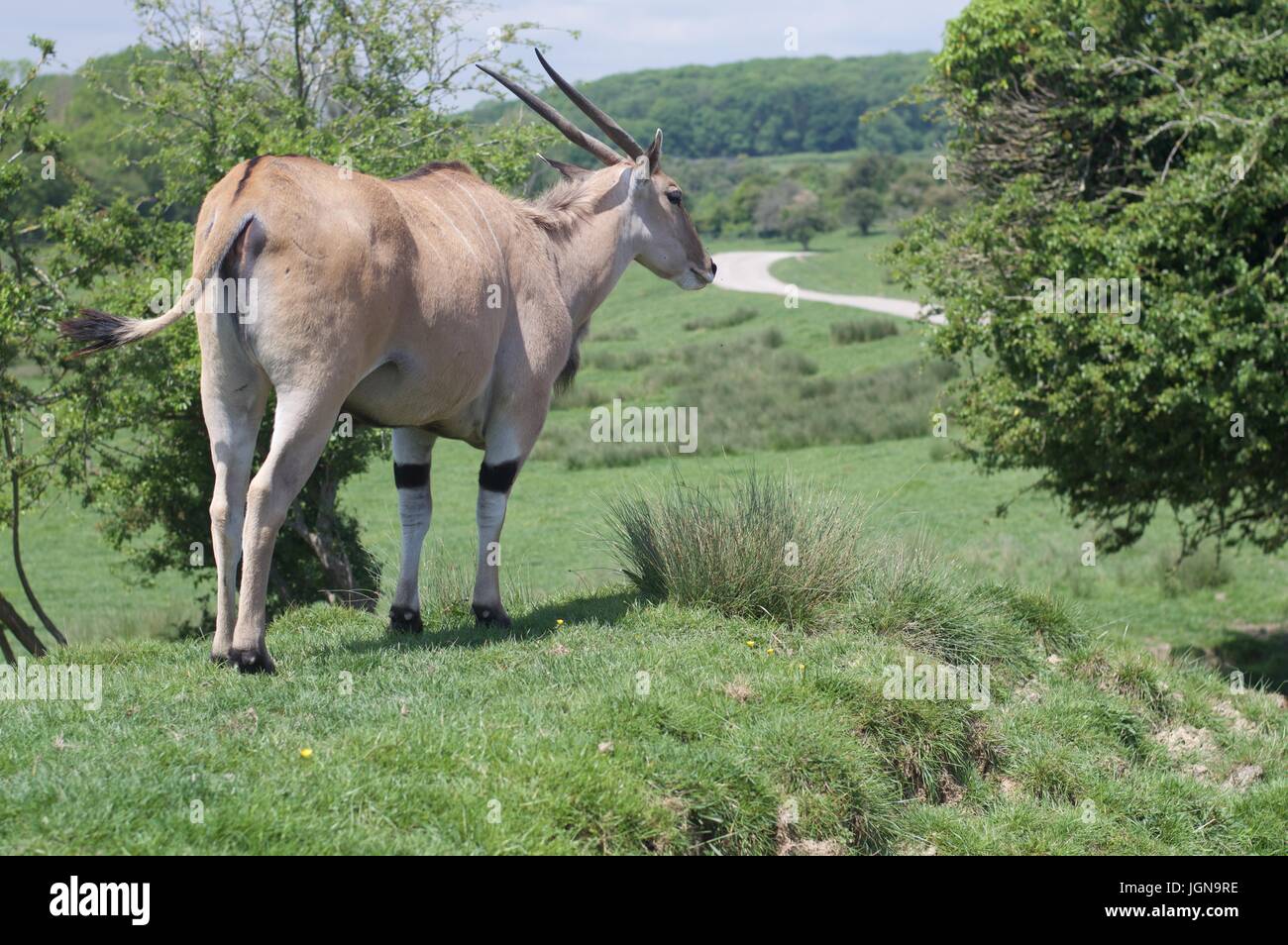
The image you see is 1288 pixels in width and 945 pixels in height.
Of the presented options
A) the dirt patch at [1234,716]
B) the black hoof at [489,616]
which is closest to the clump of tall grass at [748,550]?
the black hoof at [489,616]

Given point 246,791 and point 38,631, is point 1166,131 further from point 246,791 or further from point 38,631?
point 38,631

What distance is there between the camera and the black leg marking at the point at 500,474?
9484mm

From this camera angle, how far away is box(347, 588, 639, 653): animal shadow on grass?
921 centimetres

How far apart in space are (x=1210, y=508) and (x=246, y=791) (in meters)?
14.5

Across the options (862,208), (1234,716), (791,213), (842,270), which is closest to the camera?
(1234,716)

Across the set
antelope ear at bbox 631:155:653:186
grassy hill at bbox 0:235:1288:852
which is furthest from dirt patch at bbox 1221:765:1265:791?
antelope ear at bbox 631:155:653:186

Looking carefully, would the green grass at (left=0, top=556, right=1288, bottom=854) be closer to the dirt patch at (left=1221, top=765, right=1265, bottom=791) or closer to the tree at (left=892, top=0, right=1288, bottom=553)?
the dirt patch at (left=1221, top=765, right=1265, bottom=791)

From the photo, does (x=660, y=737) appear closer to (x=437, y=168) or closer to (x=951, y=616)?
(x=951, y=616)

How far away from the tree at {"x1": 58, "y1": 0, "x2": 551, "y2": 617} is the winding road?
24733mm

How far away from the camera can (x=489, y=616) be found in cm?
973

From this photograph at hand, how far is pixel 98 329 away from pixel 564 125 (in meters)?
A: 4.01

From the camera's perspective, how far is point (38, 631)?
857 inches

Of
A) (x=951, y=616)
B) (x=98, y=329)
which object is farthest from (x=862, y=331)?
(x=98, y=329)

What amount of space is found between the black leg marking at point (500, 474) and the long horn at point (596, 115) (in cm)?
263
